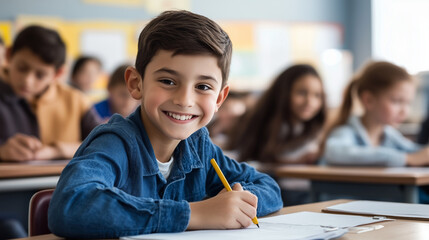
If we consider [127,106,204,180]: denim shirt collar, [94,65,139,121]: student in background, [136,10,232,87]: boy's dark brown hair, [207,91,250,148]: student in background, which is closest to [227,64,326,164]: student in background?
[94,65,139,121]: student in background

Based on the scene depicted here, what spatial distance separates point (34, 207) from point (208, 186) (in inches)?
15.6

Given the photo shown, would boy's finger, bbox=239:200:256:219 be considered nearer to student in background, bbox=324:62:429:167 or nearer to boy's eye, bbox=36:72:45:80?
student in background, bbox=324:62:429:167

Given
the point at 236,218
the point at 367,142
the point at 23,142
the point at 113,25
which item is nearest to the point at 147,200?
the point at 236,218

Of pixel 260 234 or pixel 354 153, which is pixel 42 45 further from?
pixel 260 234

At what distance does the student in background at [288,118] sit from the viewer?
310 cm

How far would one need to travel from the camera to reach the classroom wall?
5.43 metres

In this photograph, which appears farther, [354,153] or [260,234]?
[354,153]

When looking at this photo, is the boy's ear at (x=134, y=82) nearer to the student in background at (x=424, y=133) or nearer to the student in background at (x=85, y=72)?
the student in background at (x=424, y=133)

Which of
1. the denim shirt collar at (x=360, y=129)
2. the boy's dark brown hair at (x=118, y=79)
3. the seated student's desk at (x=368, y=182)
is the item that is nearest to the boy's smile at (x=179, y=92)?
the seated student's desk at (x=368, y=182)

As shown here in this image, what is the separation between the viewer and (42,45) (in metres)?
2.63

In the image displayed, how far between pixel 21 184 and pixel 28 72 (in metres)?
0.77

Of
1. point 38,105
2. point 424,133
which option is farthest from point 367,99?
point 38,105

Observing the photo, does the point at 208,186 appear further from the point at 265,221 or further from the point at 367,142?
the point at 367,142

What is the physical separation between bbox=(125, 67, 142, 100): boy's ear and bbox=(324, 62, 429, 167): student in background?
165 centimetres
